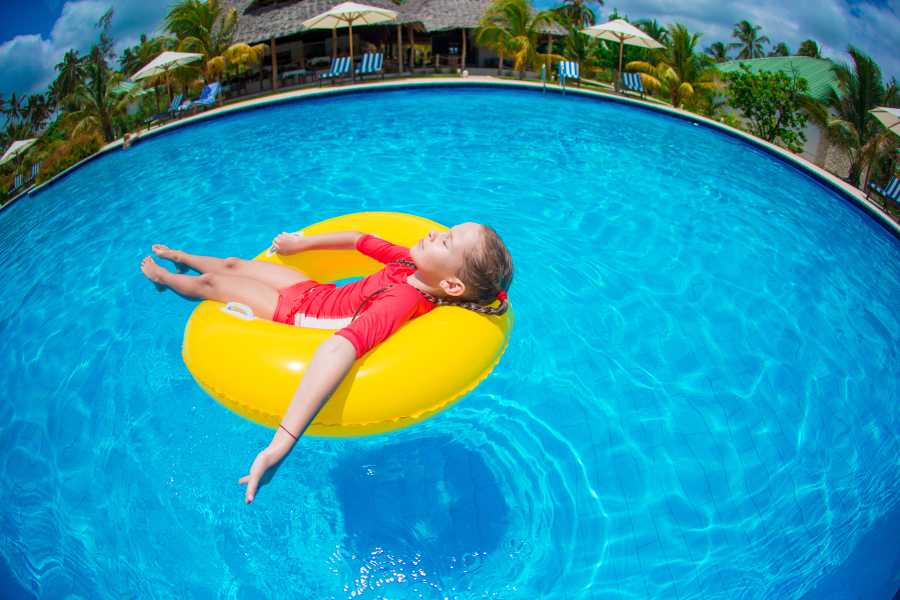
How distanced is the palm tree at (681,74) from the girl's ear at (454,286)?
1487 cm

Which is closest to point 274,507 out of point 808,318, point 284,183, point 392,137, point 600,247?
point 600,247

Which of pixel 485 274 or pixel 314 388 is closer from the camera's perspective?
pixel 314 388

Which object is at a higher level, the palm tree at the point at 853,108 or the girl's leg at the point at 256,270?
the girl's leg at the point at 256,270

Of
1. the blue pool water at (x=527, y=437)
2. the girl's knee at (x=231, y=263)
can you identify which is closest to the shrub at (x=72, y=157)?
the blue pool water at (x=527, y=437)

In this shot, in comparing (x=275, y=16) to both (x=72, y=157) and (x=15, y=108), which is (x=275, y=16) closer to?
(x=72, y=157)

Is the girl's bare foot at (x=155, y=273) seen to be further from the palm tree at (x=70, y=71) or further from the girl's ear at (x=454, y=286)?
the palm tree at (x=70, y=71)

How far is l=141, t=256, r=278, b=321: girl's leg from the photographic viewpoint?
2.23 m

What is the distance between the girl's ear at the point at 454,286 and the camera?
1954 millimetres

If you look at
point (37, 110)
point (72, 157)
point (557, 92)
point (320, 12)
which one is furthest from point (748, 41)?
point (37, 110)

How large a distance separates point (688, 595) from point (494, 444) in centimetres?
105

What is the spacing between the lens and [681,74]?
14.6 metres

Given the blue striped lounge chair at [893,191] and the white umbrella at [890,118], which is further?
the white umbrella at [890,118]

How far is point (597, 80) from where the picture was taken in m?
21.8

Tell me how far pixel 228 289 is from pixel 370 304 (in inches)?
28.4
